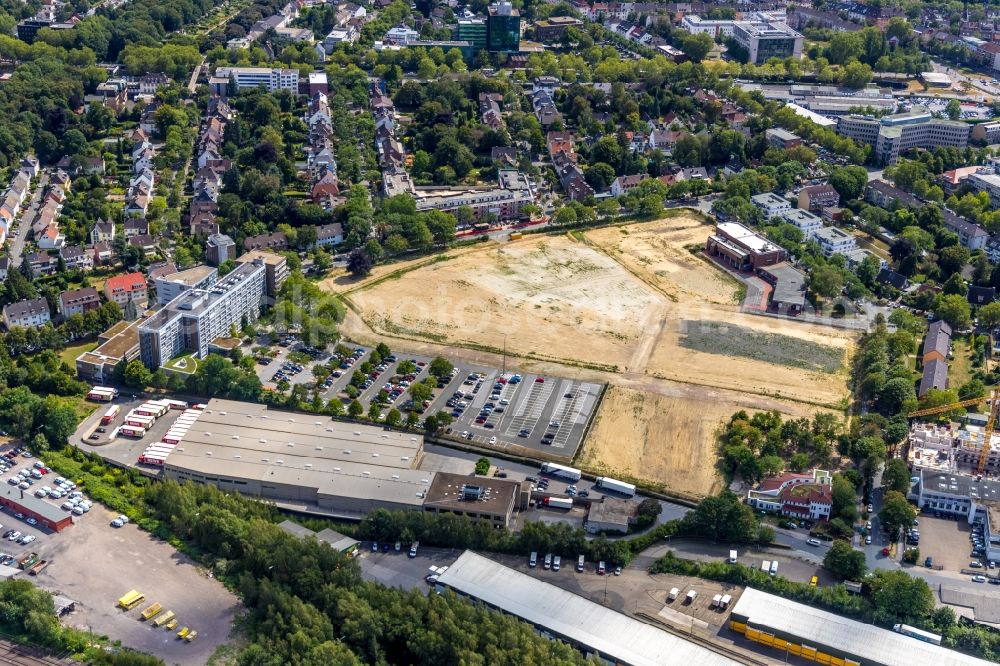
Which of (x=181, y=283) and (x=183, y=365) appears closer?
(x=183, y=365)

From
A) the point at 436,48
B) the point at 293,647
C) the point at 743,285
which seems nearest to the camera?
the point at 293,647

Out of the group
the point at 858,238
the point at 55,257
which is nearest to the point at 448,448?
the point at 55,257

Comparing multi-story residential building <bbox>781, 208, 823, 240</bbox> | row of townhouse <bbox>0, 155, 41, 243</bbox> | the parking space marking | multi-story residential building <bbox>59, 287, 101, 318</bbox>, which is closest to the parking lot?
the parking space marking

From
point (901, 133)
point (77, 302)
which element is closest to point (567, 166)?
point (901, 133)

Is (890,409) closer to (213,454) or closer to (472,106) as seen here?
(213,454)

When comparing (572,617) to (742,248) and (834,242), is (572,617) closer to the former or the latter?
(742,248)
